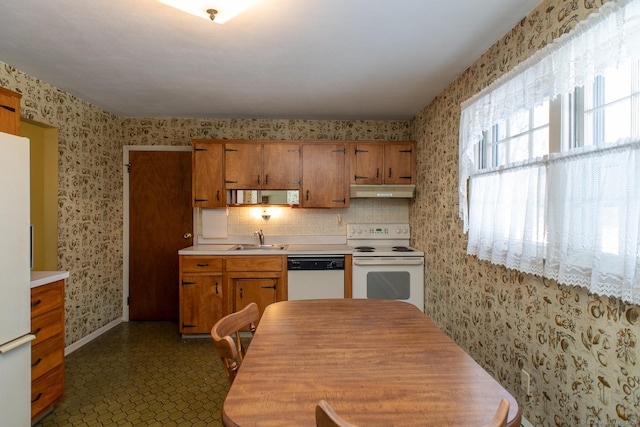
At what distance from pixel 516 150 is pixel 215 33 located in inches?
79.5

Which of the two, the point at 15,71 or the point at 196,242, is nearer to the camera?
the point at 15,71

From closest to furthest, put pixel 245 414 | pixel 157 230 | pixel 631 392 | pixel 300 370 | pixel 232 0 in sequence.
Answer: pixel 245 414 → pixel 300 370 → pixel 631 392 → pixel 232 0 → pixel 157 230

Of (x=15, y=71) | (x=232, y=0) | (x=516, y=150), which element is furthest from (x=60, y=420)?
(x=516, y=150)

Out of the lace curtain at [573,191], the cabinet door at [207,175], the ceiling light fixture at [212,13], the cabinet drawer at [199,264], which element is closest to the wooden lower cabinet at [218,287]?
the cabinet drawer at [199,264]

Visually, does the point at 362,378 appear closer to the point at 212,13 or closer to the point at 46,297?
the point at 212,13

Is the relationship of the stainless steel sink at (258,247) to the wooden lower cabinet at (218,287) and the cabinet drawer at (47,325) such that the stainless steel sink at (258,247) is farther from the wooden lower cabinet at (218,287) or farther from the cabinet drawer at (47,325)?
the cabinet drawer at (47,325)

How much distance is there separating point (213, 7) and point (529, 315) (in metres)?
2.44

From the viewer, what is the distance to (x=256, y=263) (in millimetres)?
3623

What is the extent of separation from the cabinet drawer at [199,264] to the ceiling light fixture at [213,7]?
7.71ft

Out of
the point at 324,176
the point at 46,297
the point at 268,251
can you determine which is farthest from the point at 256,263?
the point at 46,297

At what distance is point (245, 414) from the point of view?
93 cm

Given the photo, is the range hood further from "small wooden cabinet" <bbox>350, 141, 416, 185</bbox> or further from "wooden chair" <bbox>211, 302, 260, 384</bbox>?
"wooden chair" <bbox>211, 302, 260, 384</bbox>

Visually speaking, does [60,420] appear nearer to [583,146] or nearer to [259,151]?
[259,151]

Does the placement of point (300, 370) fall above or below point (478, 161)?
below
